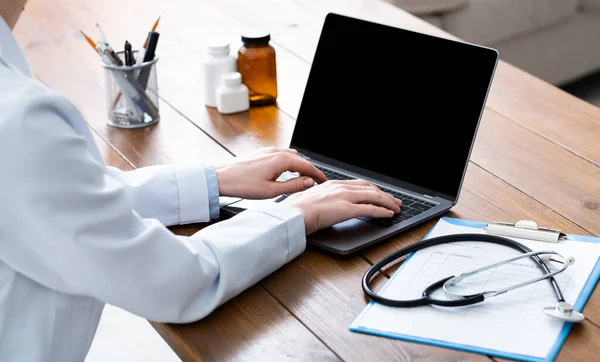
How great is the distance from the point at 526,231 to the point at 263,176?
40 centimetres

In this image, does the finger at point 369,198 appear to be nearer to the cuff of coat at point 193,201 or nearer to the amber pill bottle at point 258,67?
the cuff of coat at point 193,201

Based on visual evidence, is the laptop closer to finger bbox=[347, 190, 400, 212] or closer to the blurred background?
finger bbox=[347, 190, 400, 212]

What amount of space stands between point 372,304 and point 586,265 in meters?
0.29

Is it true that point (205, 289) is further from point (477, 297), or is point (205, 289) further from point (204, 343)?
point (477, 297)

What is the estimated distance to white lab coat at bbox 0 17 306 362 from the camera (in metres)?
0.88

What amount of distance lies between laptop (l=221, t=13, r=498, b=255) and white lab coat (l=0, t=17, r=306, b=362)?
147 millimetres

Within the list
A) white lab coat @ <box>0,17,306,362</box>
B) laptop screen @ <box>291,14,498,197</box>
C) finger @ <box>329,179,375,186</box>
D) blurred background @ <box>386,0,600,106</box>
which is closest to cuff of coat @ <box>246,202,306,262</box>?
white lab coat @ <box>0,17,306,362</box>

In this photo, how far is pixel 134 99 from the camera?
1587 mm

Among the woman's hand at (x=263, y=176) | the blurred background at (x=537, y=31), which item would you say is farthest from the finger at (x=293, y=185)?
the blurred background at (x=537, y=31)

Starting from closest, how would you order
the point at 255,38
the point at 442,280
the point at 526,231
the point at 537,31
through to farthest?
the point at 442,280
the point at 526,231
the point at 255,38
the point at 537,31

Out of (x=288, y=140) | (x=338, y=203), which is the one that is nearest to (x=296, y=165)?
(x=338, y=203)

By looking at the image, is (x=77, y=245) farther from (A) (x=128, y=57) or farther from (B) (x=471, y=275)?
(A) (x=128, y=57)

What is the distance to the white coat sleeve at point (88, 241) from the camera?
880 millimetres

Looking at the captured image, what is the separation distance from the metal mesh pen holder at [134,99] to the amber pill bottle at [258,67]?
0.18 metres
